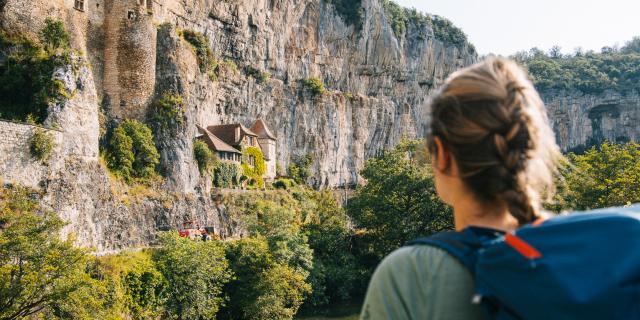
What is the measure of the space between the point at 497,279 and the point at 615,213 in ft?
1.20

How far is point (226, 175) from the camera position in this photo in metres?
38.2

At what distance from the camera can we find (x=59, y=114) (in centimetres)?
2495

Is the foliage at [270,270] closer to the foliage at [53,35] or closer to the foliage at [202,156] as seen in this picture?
the foliage at [202,156]

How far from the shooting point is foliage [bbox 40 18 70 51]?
87.2 feet

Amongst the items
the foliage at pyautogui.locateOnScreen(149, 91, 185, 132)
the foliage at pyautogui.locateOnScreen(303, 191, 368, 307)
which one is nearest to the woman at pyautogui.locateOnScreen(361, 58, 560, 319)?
the foliage at pyautogui.locateOnScreen(303, 191, 368, 307)

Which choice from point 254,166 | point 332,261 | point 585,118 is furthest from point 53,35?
point 585,118

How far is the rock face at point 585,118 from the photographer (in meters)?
97.1

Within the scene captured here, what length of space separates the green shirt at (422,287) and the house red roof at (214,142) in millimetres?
37820

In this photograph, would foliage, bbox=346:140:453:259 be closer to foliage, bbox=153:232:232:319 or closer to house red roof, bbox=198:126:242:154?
house red roof, bbox=198:126:242:154

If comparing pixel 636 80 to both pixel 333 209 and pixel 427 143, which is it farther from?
pixel 427 143

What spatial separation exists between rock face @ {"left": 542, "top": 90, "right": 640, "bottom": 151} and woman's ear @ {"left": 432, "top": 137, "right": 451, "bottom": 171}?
10421 centimetres

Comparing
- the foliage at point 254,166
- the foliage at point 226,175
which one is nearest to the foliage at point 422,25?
the foliage at point 254,166

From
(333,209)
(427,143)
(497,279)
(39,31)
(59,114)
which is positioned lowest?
(333,209)

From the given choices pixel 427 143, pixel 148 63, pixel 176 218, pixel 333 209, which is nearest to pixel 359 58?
pixel 333 209
